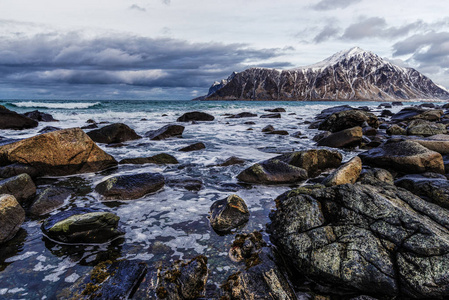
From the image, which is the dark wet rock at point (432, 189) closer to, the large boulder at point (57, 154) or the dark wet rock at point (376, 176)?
the dark wet rock at point (376, 176)

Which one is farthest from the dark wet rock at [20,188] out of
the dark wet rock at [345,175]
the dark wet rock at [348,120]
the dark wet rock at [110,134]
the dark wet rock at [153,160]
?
the dark wet rock at [348,120]

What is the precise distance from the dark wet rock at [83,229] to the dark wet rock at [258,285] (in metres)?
2.25

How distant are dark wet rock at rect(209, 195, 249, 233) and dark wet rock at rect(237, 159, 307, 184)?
2.01 m

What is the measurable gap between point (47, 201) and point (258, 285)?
4840 millimetres

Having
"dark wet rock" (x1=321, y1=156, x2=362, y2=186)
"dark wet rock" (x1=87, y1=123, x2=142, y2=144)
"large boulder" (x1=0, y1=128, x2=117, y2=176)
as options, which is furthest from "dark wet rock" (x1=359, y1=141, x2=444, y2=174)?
"dark wet rock" (x1=87, y1=123, x2=142, y2=144)

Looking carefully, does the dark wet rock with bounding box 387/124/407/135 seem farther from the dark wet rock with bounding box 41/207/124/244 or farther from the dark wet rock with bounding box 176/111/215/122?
the dark wet rock with bounding box 176/111/215/122

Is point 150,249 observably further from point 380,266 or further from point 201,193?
point 380,266

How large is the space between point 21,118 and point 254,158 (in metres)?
19.6

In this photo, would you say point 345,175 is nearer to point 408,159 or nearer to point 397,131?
point 408,159

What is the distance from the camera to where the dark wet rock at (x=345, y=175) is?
5.88 metres

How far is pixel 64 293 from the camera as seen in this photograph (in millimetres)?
3029

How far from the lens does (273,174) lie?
6.85 m

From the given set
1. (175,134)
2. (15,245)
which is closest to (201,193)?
(15,245)

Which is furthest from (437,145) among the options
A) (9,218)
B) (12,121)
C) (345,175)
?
(12,121)
